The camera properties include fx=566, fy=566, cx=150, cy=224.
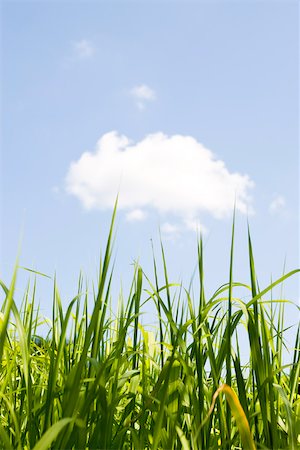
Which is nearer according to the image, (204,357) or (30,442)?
(30,442)

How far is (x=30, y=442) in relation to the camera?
111cm

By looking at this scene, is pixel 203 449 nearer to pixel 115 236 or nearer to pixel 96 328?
pixel 96 328

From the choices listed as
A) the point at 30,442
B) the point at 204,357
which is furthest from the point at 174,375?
the point at 30,442

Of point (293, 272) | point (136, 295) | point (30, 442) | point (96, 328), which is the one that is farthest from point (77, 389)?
point (293, 272)

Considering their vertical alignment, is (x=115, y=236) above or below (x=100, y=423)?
above

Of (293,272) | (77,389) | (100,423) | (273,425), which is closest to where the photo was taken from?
(77,389)

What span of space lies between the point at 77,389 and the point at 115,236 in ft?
0.97

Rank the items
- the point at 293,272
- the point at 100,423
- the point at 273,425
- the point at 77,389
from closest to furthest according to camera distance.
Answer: the point at 77,389
the point at 100,423
the point at 273,425
the point at 293,272

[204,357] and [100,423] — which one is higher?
[204,357]

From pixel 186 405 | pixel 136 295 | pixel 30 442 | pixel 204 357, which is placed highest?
pixel 136 295

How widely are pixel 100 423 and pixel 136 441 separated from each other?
0.26ft

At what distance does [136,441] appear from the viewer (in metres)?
1.05

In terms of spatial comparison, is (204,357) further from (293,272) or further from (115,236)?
(115,236)

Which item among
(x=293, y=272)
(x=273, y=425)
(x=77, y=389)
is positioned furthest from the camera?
(x=293, y=272)
